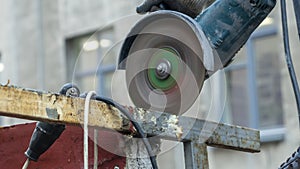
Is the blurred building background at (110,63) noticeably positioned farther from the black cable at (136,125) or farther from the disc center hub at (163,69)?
the black cable at (136,125)

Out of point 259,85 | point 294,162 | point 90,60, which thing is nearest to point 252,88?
point 259,85

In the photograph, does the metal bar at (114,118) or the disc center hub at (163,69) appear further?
the disc center hub at (163,69)

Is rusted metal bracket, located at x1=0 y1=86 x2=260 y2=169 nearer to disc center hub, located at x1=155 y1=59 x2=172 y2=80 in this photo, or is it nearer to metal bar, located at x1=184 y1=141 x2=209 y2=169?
metal bar, located at x1=184 y1=141 x2=209 y2=169

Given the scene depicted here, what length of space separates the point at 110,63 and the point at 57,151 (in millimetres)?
10251

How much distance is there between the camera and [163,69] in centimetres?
261

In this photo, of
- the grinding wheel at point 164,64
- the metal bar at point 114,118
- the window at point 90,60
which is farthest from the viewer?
the window at point 90,60

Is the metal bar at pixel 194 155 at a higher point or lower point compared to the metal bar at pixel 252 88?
lower

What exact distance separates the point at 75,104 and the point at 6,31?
521 inches

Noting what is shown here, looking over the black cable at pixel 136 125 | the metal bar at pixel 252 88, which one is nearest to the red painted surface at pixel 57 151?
the black cable at pixel 136 125

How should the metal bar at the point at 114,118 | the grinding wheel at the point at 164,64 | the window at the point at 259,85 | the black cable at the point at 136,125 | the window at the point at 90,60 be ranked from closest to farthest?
the metal bar at the point at 114,118 < the black cable at the point at 136,125 < the grinding wheel at the point at 164,64 < the window at the point at 259,85 < the window at the point at 90,60

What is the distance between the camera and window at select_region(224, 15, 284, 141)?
1158cm

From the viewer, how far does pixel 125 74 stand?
8.83 feet

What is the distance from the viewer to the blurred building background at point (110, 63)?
11.4 m

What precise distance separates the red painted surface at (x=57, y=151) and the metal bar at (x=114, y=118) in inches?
5.8
